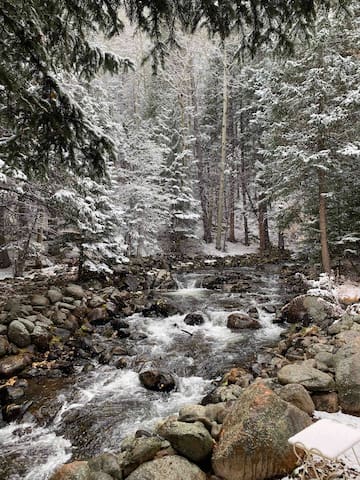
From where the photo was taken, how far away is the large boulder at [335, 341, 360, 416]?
3.76m

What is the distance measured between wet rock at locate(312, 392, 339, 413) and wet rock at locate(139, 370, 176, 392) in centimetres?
246

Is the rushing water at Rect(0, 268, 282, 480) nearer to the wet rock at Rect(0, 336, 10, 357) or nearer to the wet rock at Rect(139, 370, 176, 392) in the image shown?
the wet rock at Rect(139, 370, 176, 392)

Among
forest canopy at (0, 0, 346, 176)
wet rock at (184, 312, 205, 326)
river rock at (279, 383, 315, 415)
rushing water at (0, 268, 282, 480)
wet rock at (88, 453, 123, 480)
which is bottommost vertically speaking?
rushing water at (0, 268, 282, 480)

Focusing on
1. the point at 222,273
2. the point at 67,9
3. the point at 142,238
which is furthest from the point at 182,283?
the point at 67,9

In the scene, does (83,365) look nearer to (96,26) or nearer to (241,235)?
(96,26)

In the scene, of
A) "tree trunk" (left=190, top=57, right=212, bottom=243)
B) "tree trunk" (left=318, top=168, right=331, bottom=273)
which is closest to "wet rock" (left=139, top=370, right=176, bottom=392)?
"tree trunk" (left=318, top=168, right=331, bottom=273)

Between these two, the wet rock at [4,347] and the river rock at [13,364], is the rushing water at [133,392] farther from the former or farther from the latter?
the wet rock at [4,347]

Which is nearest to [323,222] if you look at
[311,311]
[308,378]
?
[311,311]

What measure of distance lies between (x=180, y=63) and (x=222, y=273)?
1376cm

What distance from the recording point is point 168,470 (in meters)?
2.91

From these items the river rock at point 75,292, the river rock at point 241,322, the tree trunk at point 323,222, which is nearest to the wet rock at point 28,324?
the river rock at point 75,292

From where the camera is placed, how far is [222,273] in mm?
14641

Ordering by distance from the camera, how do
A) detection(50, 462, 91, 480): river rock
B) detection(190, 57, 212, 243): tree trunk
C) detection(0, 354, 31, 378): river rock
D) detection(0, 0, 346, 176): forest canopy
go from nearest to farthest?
detection(50, 462, 91, 480): river rock < detection(0, 0, 346, 176): forest canopy < detection(0, 354, 31, 378): river rock < detection(190, 57, 212, 243): tree trunk

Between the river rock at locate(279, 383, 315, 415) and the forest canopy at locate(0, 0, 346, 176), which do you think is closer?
the forest canopy at locate(0, 0, 346, 176)
